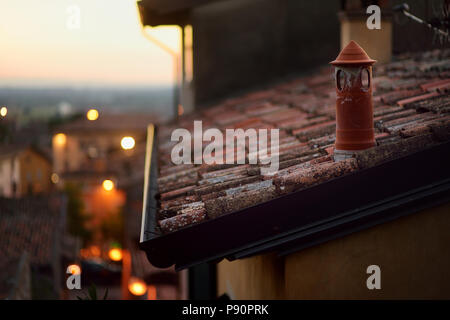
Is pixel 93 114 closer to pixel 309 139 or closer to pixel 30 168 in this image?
pixel 309 139

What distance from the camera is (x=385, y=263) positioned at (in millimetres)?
3773

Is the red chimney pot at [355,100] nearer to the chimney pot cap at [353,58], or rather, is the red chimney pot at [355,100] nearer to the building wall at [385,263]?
the chimney pot cap at [353,58]

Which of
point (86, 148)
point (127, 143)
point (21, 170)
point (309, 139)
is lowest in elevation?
point (309, 139)

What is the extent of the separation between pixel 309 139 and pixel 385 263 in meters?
1.59

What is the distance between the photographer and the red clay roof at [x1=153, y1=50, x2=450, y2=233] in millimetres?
3873

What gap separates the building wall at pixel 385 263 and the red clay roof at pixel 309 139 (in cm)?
37

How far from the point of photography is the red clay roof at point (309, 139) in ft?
12.7

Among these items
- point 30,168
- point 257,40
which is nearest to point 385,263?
point 257,40

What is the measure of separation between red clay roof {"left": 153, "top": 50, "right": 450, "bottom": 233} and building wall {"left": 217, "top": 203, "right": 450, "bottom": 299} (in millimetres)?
373

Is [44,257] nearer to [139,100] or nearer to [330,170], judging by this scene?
[330,170]

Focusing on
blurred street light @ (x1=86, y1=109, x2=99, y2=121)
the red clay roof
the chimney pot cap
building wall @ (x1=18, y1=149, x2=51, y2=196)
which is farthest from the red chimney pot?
building wall @ (x1=18, y1=149, x2=51, y2=196)

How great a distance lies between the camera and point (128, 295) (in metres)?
28.7

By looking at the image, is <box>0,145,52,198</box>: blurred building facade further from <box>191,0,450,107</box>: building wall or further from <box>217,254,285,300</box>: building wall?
<box>217,254,285,300</box>: building wall

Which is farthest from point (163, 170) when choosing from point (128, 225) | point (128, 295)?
point (128, 225)
